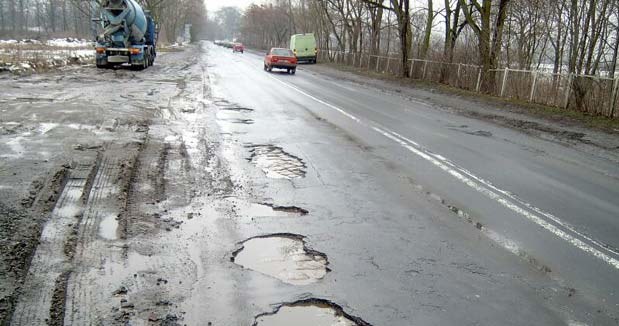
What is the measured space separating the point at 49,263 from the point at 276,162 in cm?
410

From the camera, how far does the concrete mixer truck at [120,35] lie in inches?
966

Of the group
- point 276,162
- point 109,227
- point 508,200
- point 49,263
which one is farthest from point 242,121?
point 49,263

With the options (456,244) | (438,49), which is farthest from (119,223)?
(438,49)

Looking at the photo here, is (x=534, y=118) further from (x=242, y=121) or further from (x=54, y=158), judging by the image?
(x=54, y=158)

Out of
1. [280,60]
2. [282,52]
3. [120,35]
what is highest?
[120,35]

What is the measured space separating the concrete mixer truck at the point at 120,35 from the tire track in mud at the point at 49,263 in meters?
21.4

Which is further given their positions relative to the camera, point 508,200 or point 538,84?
point 538,84

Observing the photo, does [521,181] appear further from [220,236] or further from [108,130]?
[108,130]

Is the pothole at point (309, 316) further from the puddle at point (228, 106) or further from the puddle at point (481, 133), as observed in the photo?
the puddle at point (228, 106)

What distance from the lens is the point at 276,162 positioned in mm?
7562

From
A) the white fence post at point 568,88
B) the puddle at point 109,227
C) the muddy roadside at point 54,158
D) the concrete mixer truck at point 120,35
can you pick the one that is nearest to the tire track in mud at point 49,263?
the muddy roadside at point 54,158

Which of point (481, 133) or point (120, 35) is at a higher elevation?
point (120, 35)

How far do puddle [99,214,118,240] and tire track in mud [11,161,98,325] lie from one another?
0.26 metres

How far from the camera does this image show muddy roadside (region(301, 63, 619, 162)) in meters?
11.1
